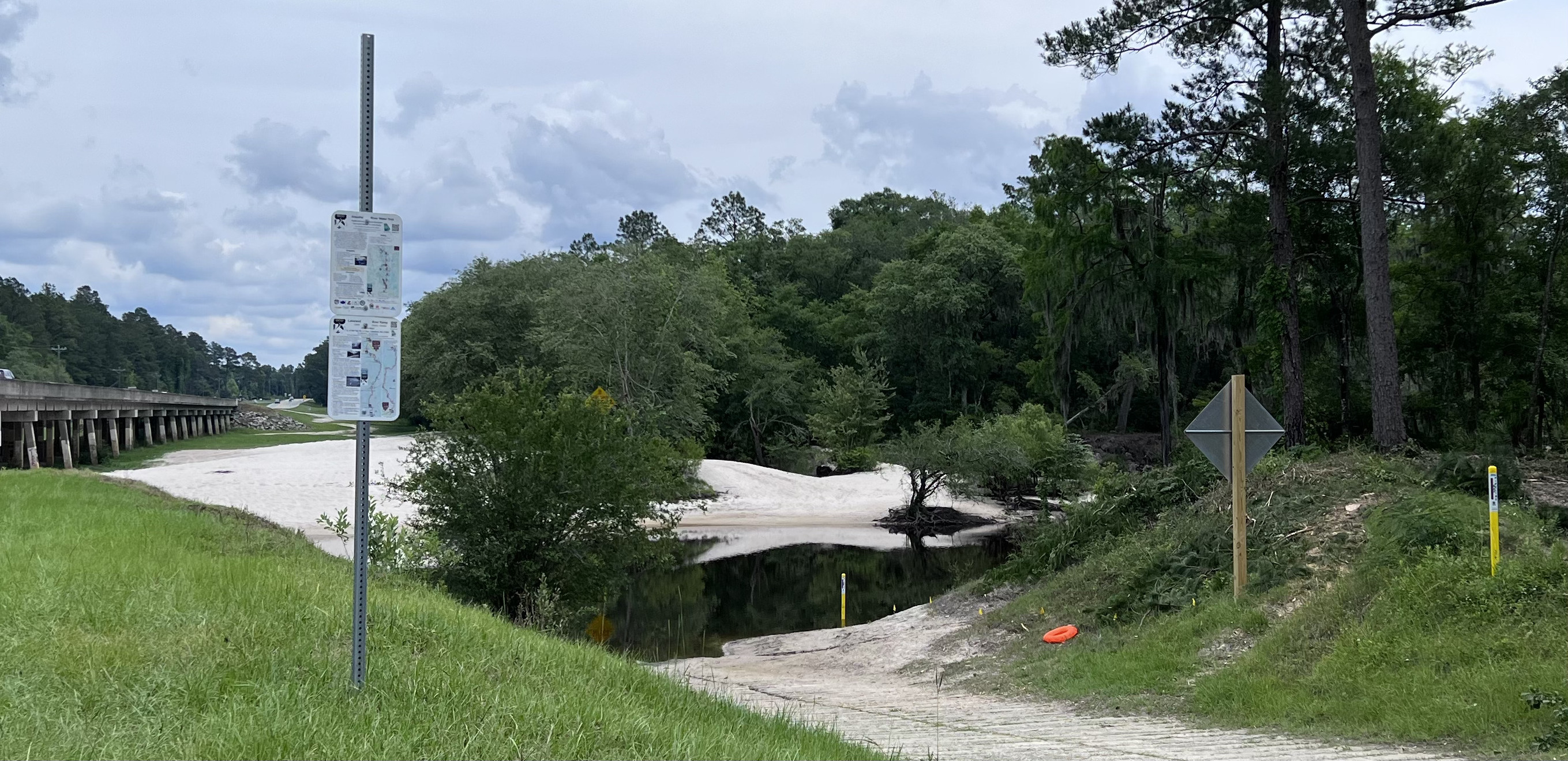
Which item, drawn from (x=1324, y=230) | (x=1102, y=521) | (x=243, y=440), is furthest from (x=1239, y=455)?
(x=243, y=440)

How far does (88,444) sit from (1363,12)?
54822mm

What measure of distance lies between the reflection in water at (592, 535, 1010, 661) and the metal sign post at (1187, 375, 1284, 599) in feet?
31.5

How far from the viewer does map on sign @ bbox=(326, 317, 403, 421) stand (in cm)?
473

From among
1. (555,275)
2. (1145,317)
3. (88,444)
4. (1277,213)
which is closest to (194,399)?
(88,444)

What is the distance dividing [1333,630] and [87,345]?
120m

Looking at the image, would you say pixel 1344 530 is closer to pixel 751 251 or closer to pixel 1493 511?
pixel 1493 511

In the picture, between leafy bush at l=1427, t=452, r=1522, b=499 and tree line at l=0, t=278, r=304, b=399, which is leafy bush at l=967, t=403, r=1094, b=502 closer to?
leafy bush at l=1427, t=452, r=1522, b=499

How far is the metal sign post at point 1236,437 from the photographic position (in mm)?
11344

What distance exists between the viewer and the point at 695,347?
55.0 m

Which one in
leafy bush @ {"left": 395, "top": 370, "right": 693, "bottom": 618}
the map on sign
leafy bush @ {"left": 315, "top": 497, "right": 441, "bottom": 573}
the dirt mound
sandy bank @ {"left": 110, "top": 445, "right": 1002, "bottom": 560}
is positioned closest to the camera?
the map on sign

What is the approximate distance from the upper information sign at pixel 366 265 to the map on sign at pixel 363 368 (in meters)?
0.06

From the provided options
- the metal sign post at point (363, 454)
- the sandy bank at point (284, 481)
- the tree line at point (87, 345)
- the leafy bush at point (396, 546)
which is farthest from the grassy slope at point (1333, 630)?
the tree line at point (87, 345)

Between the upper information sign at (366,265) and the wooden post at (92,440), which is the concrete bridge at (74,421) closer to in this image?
the wooden post at (92,440)

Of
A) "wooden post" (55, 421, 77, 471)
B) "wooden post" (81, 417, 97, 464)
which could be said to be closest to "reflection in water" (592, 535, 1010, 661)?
"wooden post" (55, 421, 77, 471)
